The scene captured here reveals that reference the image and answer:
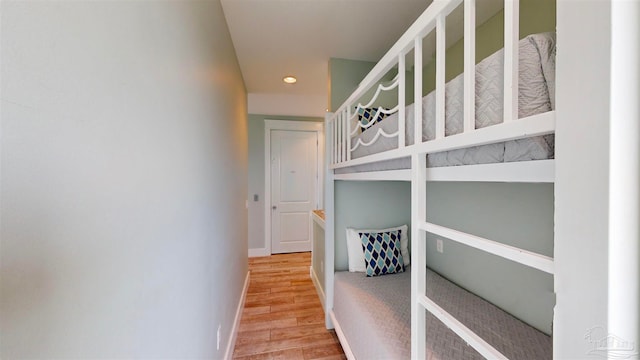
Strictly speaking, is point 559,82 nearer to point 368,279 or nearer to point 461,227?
point 461,227

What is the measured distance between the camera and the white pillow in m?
2.21

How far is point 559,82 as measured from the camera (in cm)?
40

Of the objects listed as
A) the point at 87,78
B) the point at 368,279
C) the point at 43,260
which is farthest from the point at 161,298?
the point at 368,279

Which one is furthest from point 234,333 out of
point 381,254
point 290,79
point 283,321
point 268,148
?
point 268,148

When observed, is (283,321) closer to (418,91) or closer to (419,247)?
(419,247)

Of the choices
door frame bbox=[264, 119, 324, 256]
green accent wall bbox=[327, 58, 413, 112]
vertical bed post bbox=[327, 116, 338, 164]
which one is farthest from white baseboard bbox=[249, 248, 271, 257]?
green accent wall bbox=[327, 58, 413, 112]

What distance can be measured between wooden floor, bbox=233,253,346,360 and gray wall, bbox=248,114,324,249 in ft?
2.86

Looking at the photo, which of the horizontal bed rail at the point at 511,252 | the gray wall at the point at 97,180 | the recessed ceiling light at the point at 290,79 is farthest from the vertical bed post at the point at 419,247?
the recessed ceiling light at the point at 290,79

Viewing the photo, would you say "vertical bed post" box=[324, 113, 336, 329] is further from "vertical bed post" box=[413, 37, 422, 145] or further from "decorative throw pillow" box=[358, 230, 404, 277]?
"vertical bed post" box=[413, 37, 422, 145]

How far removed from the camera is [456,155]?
75 centimetres

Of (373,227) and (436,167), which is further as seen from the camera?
(373,227)

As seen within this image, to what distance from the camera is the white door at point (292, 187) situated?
4430 mm

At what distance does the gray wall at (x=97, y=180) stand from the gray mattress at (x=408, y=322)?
93 centimetres

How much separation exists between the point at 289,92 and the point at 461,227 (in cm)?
261
